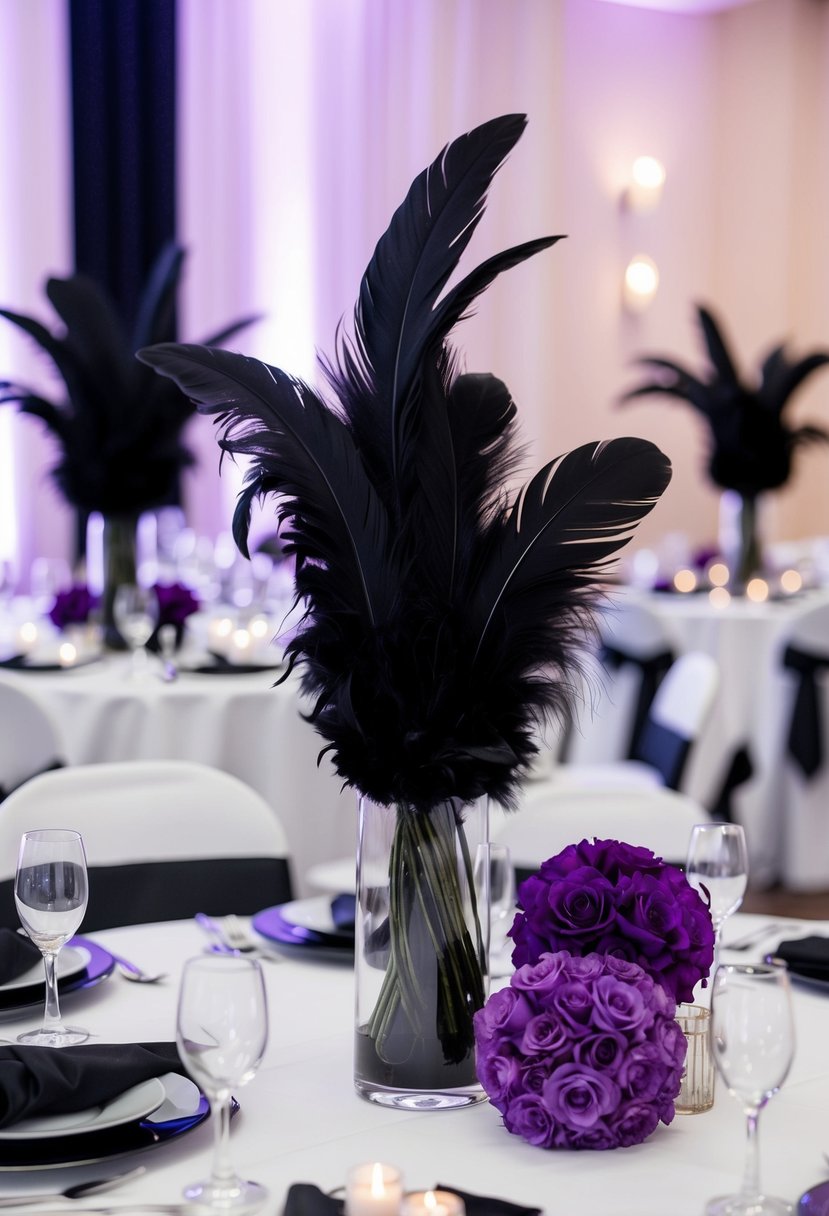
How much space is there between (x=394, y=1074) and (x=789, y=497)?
8396 millimetres

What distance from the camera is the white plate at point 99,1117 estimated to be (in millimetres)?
1066

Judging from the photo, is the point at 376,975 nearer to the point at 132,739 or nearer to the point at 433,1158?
the point at 433,1158


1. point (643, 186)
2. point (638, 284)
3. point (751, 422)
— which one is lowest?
point (751, 422)

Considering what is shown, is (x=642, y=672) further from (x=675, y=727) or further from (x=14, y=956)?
(x=14, y=956)

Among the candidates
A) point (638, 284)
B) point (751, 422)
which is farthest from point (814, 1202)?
point (638, 284)

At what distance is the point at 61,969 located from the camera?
4.95 ft

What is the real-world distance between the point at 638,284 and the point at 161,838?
23.3ft

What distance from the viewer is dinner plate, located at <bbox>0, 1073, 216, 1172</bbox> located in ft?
3.46

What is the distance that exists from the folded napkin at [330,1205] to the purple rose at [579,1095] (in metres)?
0.09

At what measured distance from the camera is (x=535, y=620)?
4.00 feet

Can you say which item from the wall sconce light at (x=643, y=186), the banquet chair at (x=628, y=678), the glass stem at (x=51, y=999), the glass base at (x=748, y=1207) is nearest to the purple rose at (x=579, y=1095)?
the glass base at (x=748, y=1207)

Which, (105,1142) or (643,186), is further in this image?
(643,186)

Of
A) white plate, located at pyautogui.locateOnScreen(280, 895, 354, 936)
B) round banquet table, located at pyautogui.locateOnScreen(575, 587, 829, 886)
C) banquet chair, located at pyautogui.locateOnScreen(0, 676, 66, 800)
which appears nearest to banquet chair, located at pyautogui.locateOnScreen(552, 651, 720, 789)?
round banquet table, located at pyautogui.locateOnScreen(575, 587, 829, 886)

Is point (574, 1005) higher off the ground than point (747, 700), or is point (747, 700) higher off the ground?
point (574, 1005)
